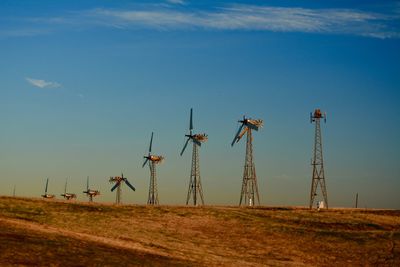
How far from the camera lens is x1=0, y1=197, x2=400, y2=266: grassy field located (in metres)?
32.7

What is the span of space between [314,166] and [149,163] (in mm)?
48213

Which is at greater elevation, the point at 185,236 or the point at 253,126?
the point at 253,126

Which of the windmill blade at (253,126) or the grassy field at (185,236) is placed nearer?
the grassy field at (185,236)

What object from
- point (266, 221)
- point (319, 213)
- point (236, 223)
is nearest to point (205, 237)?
point (236, 223)

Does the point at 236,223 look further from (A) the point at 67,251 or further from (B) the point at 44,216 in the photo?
(A) the point at 67,251

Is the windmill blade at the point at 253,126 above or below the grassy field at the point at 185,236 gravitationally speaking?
above


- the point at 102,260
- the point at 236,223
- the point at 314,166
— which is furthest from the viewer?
the point at 314,166

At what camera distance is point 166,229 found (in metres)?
50.9

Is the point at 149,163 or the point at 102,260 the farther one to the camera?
the point at 149,163

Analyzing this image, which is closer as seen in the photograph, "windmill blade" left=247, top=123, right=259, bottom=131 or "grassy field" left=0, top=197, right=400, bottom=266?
"grassy field" left=0, top=197, right=400, bottom=266

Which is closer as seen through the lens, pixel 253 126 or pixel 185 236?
pixel 185 236

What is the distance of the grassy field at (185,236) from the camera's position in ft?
107

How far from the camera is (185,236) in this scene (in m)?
48.6

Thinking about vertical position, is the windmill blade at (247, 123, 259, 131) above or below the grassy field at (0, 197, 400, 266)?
above
